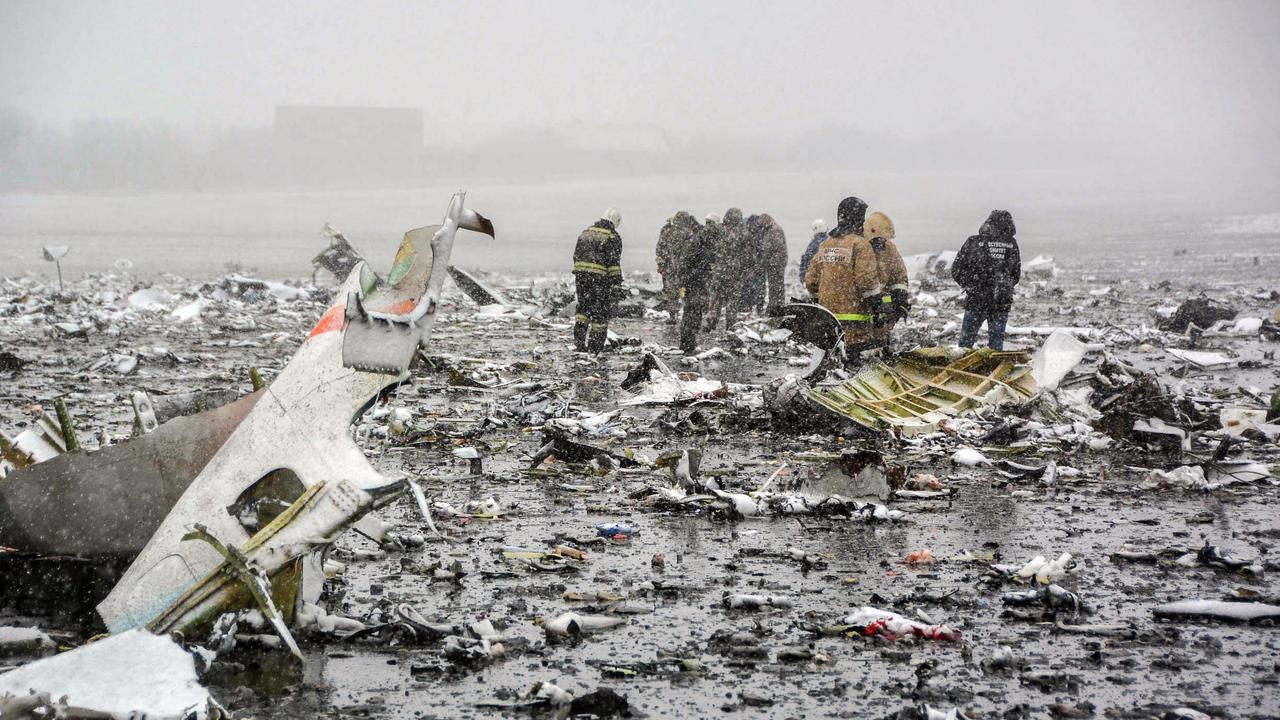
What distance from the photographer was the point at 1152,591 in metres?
4.62

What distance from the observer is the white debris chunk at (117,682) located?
319cm

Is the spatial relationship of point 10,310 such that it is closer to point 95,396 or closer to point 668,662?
point 95,396

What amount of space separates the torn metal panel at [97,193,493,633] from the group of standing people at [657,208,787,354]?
8.20 metres

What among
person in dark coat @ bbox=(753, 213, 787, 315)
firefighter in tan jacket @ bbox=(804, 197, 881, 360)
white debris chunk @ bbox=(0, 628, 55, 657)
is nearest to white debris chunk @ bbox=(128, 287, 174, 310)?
person in dark coat @ bbox=(753, 213, 787, 315)

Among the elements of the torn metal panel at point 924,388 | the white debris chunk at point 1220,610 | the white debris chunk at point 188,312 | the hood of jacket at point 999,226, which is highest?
the hood of jacket at point 999,226

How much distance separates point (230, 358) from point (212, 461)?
31.2 ft

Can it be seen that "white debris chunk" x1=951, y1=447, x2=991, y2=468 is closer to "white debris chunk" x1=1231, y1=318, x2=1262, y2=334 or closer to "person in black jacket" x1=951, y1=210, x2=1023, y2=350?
"person in black jacket" x1=951, y1=210, x2=1023, y2=350

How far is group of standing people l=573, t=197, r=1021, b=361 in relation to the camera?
9031mm

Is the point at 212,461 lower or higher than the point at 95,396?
higher

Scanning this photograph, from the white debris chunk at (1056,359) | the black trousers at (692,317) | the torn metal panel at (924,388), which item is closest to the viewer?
the torn metal panel at (924,388)

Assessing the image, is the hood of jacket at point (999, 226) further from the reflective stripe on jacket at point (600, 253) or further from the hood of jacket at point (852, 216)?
the reflective stripe on jacket at point (600, 253)

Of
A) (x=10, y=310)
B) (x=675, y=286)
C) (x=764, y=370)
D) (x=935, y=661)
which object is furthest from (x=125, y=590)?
(x=10, y=310)

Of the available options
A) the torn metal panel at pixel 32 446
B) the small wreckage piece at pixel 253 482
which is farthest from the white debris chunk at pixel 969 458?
the torn metal panel at pixel 32 446

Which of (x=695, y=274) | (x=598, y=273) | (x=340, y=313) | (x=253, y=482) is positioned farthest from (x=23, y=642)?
(x=695, y=274)
